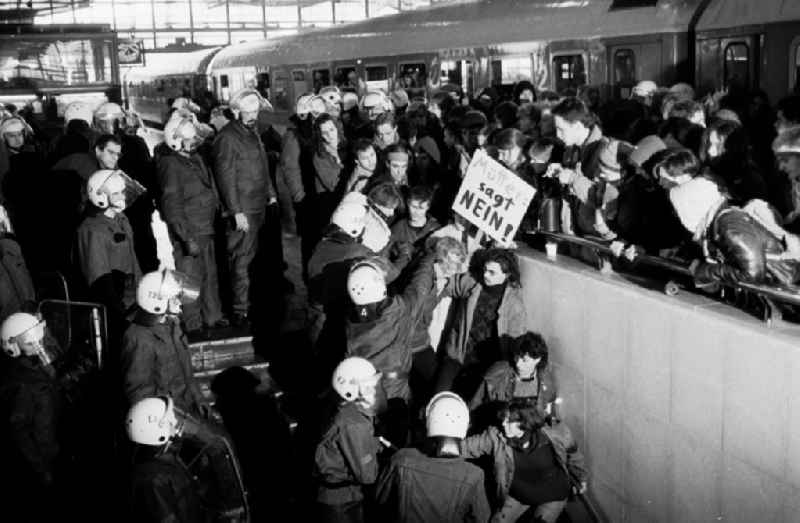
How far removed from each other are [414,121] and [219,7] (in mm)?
40425

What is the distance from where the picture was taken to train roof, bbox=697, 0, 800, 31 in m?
11.0

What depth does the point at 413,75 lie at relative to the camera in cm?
1817

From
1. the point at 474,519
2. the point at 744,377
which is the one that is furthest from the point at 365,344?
the point at 744,377

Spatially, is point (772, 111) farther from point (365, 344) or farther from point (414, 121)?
point (365, 344)

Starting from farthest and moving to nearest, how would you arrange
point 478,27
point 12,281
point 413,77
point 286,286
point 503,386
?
point 413,77 → point 478,27 → point 286,286 → point 12,281 → point 503,386

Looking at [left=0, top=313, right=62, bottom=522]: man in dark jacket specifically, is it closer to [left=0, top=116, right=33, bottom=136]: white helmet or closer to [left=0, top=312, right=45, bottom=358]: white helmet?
[left=0, top=312, right=45, bottom=358]: white helmet

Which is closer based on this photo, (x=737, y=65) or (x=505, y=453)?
(x=505, y=453)

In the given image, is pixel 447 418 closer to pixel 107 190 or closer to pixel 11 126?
pixel 107 190

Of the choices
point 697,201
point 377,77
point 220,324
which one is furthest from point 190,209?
point 377,77

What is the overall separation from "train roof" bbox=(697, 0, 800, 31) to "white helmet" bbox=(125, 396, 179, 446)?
326 inches

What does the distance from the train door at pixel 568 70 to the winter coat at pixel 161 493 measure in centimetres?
945

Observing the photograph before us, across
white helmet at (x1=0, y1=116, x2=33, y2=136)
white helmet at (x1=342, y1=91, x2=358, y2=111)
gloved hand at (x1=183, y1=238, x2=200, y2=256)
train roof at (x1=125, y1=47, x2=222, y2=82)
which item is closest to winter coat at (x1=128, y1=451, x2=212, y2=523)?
gloved hand at (x1=183, y1=238, x2=200, y2=256)

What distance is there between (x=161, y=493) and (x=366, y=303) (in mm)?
1834

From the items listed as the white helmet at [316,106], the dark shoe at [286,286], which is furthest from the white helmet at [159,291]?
the white helmet at [316,106]
